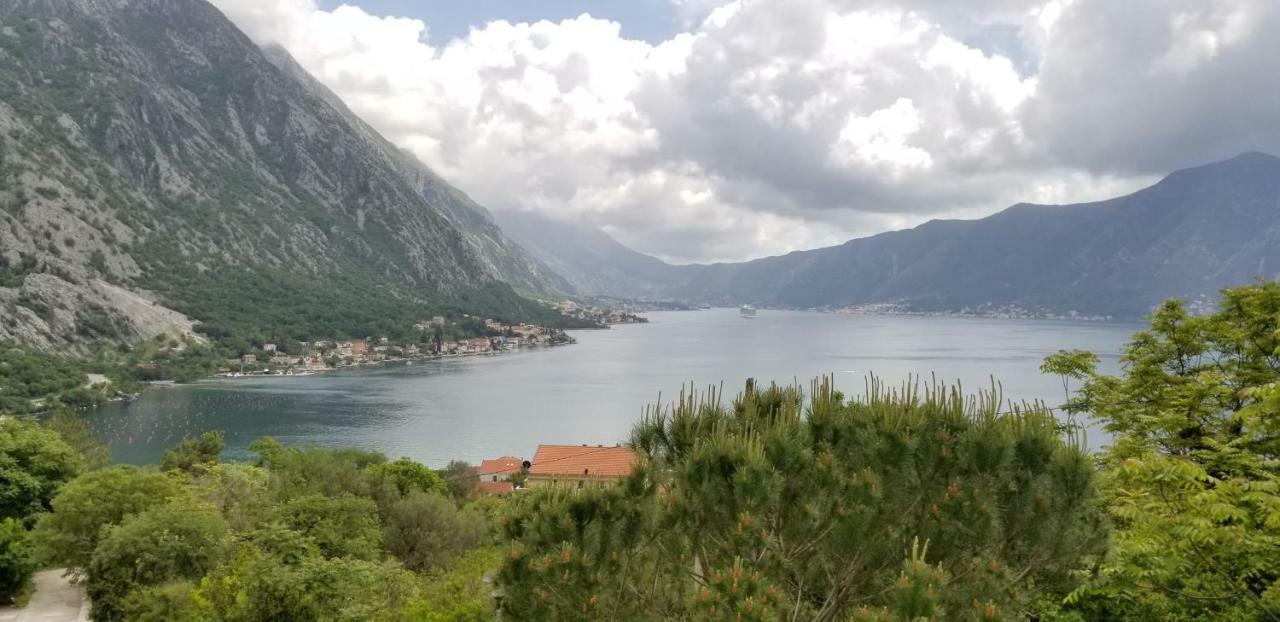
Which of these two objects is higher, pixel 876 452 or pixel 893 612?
pixel 876 452

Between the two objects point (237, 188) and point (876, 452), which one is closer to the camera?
point (876, 452)

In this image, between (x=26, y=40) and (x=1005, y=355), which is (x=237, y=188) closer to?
(x=26, y=40)

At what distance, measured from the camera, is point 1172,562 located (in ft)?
19.7

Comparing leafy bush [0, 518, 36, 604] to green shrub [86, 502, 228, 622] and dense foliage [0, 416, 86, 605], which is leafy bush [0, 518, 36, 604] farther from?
green shrub [86, 502, 228, 622]

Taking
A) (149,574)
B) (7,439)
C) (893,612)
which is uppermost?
(893,612)

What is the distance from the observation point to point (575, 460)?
40406mm

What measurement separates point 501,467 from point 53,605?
29.2m

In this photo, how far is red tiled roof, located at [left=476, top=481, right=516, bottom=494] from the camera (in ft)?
122

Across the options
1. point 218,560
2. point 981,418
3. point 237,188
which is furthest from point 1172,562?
point 237,188

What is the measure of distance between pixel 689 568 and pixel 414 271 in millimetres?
175778

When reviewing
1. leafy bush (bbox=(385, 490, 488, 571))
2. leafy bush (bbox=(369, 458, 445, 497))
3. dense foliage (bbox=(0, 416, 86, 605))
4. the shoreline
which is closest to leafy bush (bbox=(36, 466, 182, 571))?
dense foliage (bbox=(0, 416, 86, 605))

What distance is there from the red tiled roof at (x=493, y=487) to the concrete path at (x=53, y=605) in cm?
1966

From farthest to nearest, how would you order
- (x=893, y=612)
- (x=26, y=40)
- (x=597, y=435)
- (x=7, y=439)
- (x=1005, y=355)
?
(x=26, y=40) → (x=1005, y=355) → (x=597, y=435) → (x=7, y=439) → (x=893, y=612)

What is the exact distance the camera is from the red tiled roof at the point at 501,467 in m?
43.9
